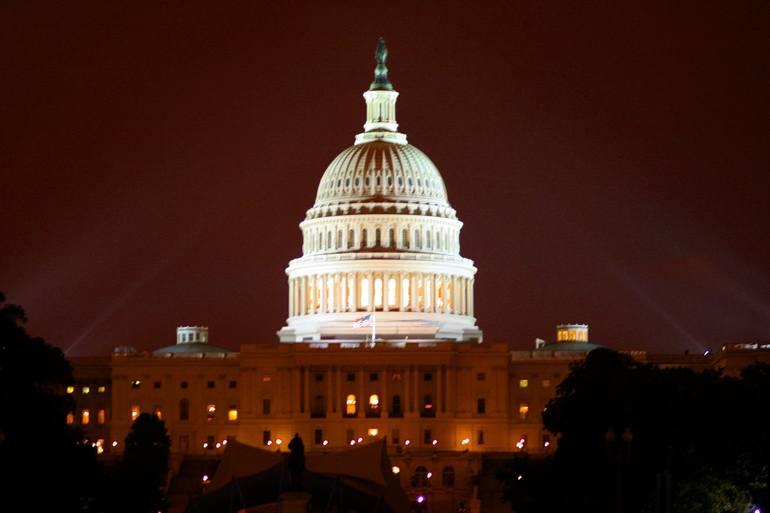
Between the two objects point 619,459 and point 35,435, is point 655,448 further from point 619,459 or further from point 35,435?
point 35,435

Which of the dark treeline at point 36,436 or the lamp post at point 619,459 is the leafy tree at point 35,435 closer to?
the dark treeline at point 36,436

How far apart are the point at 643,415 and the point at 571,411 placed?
48.3 ft

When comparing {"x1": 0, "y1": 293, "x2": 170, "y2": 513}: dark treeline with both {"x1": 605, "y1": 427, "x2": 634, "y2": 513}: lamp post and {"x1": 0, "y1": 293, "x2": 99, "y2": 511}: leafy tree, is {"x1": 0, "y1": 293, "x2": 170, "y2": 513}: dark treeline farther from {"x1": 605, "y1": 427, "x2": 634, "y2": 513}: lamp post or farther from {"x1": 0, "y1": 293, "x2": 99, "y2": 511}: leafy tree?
{"x1": 605, "y1": 427, "x2": 634, "y2": 513}: lamp post

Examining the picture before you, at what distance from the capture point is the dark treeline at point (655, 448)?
5246 inches

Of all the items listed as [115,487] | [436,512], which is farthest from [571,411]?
[436,512]

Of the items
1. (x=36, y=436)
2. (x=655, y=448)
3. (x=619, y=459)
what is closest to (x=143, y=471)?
(x=655, y=448)

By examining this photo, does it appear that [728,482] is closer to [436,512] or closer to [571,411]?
[571,411]

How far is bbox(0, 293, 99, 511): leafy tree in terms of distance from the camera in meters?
110

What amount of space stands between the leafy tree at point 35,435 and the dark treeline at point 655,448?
74.5 ft

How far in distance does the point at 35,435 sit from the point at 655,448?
36.1 m

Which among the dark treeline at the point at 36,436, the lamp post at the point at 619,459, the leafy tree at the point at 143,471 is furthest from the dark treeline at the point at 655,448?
the dark treeline at the point at 36,436

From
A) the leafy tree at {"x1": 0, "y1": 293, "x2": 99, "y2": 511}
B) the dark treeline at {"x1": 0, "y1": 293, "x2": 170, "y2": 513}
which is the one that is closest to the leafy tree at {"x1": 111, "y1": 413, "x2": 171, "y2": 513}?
the dark treeline at {"x1": 0, "y1": 293, "x2": 170, "y2": 513}

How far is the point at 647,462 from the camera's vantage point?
459ft

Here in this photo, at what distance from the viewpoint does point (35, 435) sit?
113m
